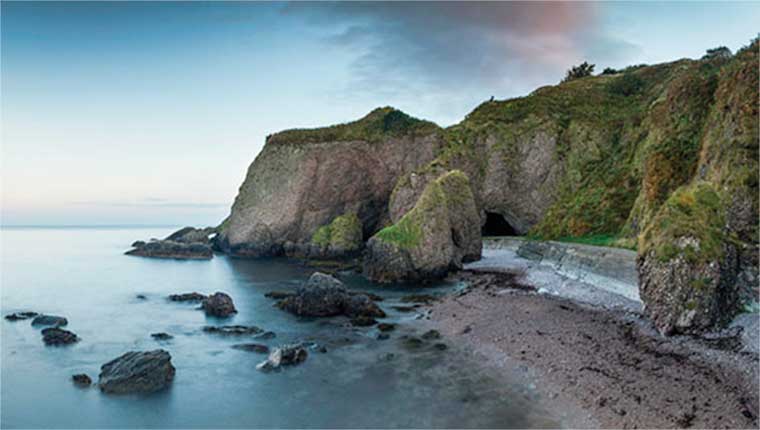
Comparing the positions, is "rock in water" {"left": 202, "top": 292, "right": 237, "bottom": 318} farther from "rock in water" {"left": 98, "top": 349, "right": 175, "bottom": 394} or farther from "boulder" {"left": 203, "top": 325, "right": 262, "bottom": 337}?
"rock in water" {"left": 98, "top": 349, "right": 175, "bottom": 394}

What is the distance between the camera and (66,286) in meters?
33.8

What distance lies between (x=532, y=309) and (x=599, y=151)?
30297 mm

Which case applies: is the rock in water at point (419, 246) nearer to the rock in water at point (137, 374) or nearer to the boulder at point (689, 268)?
the boulder at point (689, 268)

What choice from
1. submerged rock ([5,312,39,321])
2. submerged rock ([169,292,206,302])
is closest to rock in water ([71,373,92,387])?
submerged rock ([5,312,39,321])

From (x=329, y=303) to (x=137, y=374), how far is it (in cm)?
892

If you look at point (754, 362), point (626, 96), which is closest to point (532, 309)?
point (754, 362)

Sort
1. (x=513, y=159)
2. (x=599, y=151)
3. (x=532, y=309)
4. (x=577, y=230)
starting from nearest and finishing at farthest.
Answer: (x=532, y=309) < (x=577, y=230) < (x=599, y=151) < (x=513, y=159)

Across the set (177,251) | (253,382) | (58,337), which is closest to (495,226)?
(177,251)

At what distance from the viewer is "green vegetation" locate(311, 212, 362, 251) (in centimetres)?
4769

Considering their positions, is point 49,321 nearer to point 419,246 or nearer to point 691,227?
point 419,246

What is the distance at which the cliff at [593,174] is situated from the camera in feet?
47.7

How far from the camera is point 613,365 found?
12.2 m

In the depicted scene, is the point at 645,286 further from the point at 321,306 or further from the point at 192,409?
the point at 192,409

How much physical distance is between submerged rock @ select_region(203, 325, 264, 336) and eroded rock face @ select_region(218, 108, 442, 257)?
107ft
